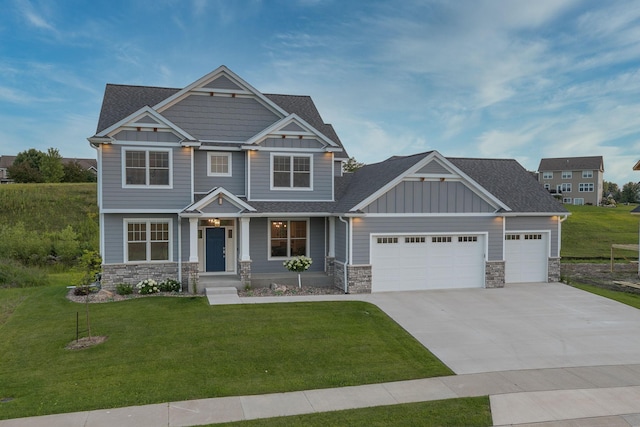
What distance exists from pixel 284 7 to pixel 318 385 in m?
18.6

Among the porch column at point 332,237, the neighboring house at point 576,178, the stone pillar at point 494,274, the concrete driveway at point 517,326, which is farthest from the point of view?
the neighboring house at point 576,178

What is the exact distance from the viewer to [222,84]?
16.9m

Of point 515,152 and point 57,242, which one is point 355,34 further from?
point 57,242

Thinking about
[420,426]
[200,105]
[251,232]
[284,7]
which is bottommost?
[420,426]

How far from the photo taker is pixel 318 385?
7727 mm

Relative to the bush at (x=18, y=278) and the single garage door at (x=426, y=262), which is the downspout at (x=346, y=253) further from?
the bush at (x=18, y=278)

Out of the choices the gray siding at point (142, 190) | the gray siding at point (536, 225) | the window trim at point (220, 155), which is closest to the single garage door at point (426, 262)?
the gray siding at point (536, 225)

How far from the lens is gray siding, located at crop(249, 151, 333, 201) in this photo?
16844 millimetres

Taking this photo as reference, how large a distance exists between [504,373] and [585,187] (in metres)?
65.6

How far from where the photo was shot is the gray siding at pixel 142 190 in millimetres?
15133

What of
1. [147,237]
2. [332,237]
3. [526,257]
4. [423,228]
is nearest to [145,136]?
[147,237]

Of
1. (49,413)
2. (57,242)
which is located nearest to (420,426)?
(49,413)

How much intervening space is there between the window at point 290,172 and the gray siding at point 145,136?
12.4 ft

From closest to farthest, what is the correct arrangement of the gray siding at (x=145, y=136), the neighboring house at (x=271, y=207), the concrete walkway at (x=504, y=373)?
the concrete walkway at (x=504, y=373)
the gray siding at (x=145, y=136)
the neighboring house at (x=271, y=207)
